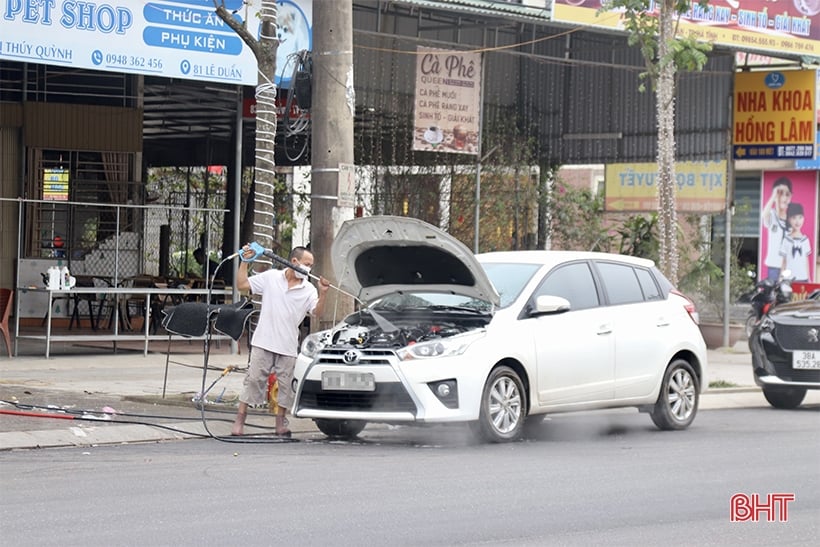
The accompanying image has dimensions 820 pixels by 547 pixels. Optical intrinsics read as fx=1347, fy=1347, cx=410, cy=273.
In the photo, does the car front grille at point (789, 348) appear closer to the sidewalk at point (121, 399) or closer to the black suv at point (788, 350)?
the black suv at point (788, 350)

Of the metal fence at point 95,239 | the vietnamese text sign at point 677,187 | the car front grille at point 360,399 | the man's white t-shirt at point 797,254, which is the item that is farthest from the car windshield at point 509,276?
the man's white t-shirt at point 797,254

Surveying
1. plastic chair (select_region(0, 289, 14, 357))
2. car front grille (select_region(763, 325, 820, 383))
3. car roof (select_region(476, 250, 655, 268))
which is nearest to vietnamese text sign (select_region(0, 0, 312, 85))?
plastic chair (select_region(0, 289, 14, 357))

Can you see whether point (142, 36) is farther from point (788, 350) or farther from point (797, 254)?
point (797, 254)

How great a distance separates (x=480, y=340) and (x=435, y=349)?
407mm

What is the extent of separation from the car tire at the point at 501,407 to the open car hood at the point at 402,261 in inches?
28.2

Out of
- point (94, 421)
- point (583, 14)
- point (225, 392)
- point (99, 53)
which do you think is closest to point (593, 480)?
point (94, 421)

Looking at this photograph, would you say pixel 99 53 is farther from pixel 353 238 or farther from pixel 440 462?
pixel 440 462

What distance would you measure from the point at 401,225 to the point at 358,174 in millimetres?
10199

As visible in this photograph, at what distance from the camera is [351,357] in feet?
37.2

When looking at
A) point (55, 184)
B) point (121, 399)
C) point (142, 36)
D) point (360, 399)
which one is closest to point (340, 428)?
point (360, 399)

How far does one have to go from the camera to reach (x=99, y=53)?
16.2 metres

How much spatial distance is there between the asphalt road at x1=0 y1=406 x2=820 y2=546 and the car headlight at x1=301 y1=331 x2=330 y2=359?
0.78 m

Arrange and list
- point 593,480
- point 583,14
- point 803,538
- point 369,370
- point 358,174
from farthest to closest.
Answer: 1. point 358,174
2. point 583,14
3. point 369,370
4. point 593,480
5. point 803,538

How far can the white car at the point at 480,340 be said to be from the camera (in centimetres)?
1116
